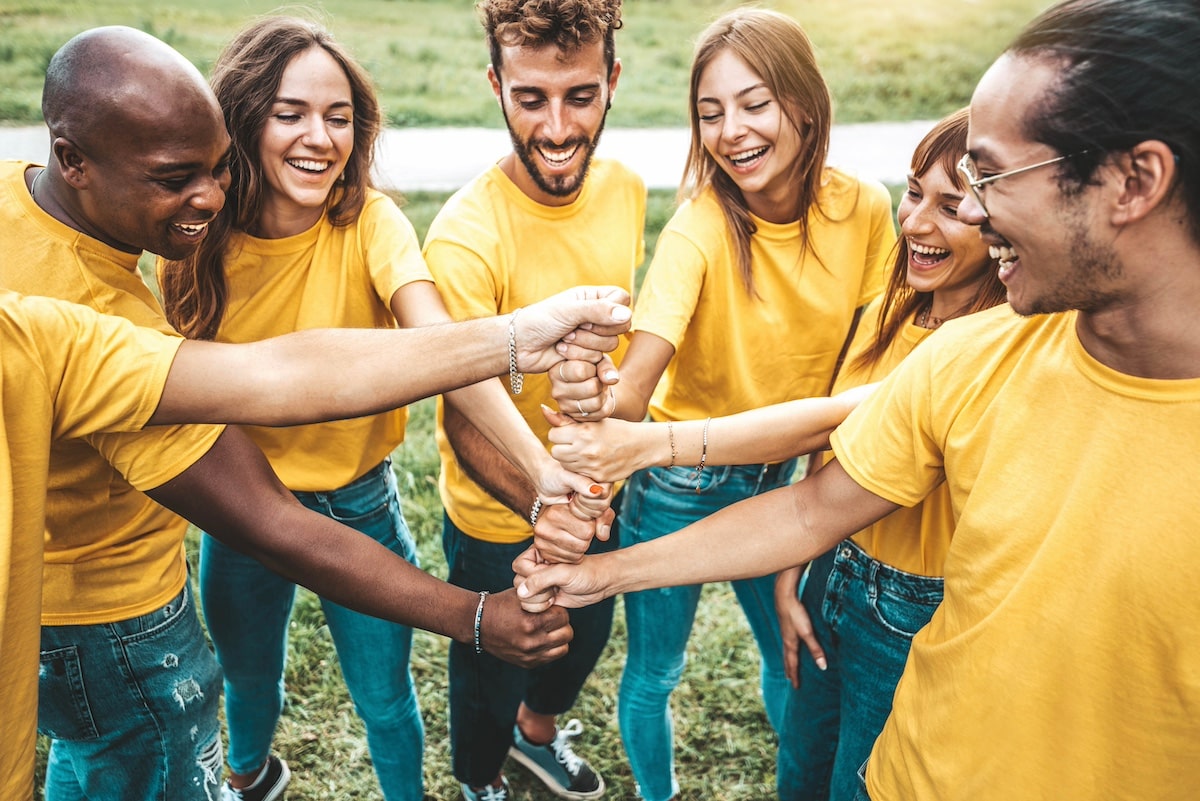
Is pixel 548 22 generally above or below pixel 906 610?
above

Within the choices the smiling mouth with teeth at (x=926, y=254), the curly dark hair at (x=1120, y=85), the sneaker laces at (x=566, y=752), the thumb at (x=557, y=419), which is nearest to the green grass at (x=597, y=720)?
the sneaker laces at (x=566, y=752)

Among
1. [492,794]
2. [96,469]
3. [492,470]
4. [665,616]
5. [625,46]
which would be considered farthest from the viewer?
[625,46]

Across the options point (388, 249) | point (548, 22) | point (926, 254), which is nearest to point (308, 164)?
point (388, 249)

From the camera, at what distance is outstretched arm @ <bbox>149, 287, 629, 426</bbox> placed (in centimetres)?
208

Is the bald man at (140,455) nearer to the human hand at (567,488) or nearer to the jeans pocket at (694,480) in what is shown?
the human hand at (567,488)

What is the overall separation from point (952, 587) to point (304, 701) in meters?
2.90

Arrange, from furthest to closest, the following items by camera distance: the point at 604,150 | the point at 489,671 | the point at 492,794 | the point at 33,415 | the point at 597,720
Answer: the point at 604,150
the point at 597,720
the point at 492,794
the point at 489,671
the point at 33,415

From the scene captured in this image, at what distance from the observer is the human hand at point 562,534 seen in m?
2.74

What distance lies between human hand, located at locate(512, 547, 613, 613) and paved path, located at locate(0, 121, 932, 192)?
265 inches

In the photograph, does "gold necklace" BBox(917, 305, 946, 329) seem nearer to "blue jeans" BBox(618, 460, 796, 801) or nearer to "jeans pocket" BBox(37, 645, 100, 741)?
"blue jeans" BBox(618, 460, 796, 801)

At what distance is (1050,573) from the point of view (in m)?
1.71

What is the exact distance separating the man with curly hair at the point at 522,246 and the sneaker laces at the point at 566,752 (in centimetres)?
42

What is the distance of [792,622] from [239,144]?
2.04 meters

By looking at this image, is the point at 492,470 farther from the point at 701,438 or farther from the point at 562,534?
the point at 701,438
